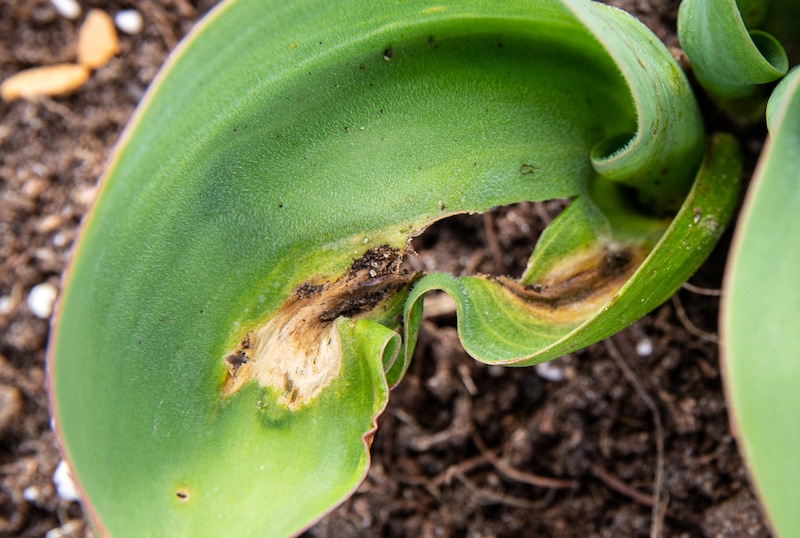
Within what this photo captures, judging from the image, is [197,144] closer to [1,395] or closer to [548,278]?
[548,278]

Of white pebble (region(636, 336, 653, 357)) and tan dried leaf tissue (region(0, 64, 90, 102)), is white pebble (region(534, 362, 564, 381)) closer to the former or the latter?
white pebble (region(636, 336, 653, 357))

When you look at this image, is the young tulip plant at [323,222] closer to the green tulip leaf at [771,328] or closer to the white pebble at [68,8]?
the green tulip leaf at [771,328]

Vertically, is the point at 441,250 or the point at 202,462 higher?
the point at 202,462

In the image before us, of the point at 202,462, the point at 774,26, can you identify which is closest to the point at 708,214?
the point at 774,26

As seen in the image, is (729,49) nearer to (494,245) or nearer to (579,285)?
(579,285)

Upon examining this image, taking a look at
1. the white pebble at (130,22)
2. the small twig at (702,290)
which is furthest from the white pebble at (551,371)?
the white pebble at (130,22)

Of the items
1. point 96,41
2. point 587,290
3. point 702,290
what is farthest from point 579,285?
point 96,41

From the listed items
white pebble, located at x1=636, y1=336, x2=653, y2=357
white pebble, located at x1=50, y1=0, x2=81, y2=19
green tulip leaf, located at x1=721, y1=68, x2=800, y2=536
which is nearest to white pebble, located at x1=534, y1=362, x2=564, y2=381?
white pebble, located at x1=636, y1=336, x2=653, y2=357
